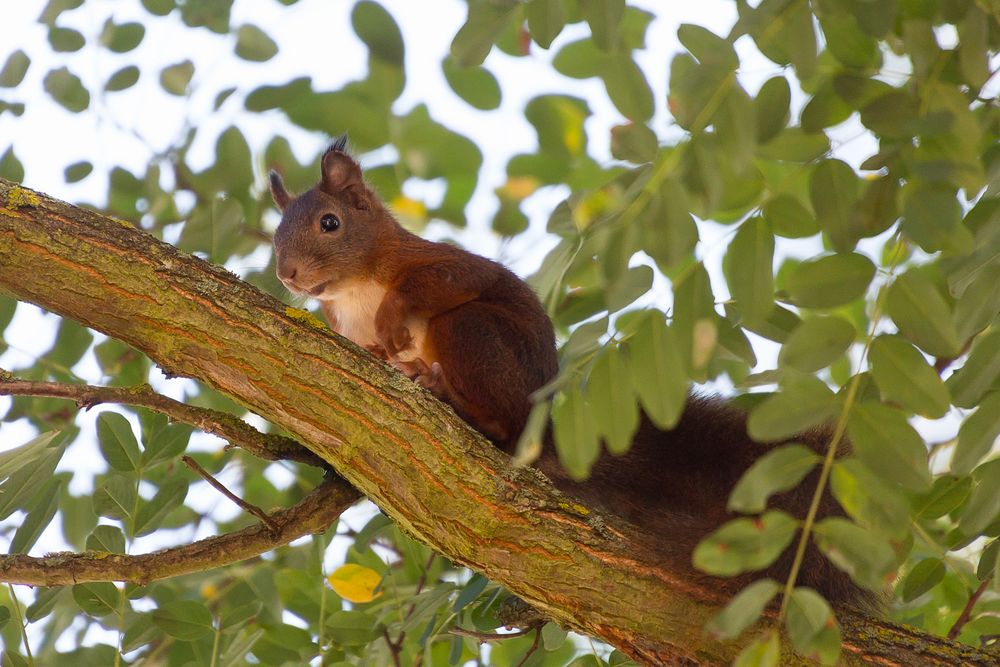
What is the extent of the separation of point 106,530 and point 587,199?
52.4 inches

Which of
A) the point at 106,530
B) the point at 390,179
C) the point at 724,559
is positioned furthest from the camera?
the point at 390,179

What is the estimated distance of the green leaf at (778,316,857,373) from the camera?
1182 mm

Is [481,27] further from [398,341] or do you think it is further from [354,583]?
[354,583]

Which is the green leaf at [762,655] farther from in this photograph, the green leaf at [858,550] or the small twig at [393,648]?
the small twig at [393,648]

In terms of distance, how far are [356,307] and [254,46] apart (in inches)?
32.1

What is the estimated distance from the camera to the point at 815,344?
3.89 feet

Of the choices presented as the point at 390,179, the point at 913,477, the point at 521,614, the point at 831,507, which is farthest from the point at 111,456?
the point at 913,477

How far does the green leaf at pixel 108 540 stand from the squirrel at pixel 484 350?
0.76 m

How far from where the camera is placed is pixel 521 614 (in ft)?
7.14

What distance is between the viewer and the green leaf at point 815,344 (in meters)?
1.18

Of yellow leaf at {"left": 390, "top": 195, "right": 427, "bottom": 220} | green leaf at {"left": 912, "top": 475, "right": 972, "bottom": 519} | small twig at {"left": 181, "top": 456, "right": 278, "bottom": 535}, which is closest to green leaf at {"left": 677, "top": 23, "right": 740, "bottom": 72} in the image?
green leaf at {"left": 912, "top": 475, "right": 972, "bottom": 519}

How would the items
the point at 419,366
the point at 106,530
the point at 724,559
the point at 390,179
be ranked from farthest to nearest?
1. the point at 390,179
2. the point at 419,366
3. the point at 106,530
4. the point at 724,559

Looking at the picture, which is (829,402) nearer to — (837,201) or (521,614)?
(837,201)

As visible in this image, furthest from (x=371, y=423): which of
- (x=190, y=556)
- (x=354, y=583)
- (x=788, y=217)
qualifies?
(x=788, y=217)
